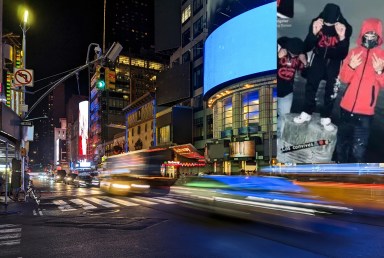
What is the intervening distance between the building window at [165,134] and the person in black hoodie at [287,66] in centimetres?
2177

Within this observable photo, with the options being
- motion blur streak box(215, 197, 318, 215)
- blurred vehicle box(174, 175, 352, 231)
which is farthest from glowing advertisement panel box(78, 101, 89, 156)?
motion blur streak box(215, 197, 318, 215)

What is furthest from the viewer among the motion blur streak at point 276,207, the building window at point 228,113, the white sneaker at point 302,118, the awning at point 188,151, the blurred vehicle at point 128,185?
the awning at point 188,151

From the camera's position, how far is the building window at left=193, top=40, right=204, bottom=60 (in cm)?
6900

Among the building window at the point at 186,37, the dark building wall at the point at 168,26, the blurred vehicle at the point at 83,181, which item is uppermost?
the dark building wall at the point at 168,26

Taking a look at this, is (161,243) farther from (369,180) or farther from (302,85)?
(302,85)

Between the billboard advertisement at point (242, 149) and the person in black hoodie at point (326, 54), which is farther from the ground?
the person in black hoodie at point (326, 54)

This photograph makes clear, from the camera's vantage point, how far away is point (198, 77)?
68750 millimetres

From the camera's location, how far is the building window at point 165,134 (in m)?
69.8

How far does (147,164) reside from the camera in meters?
32.7

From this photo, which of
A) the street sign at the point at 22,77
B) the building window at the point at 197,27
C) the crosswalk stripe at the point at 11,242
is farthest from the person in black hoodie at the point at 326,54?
the crosswalk stripe at the point at 11,242

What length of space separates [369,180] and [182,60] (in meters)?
51.7

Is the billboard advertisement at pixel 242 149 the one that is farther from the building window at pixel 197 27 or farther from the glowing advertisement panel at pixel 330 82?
the building window at pixel 197 27

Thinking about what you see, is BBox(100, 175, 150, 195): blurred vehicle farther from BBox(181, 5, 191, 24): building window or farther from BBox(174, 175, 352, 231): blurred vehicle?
BBox(181, 5, 191, 24): building window

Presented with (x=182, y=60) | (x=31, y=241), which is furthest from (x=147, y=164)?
(x=182, y=60)
